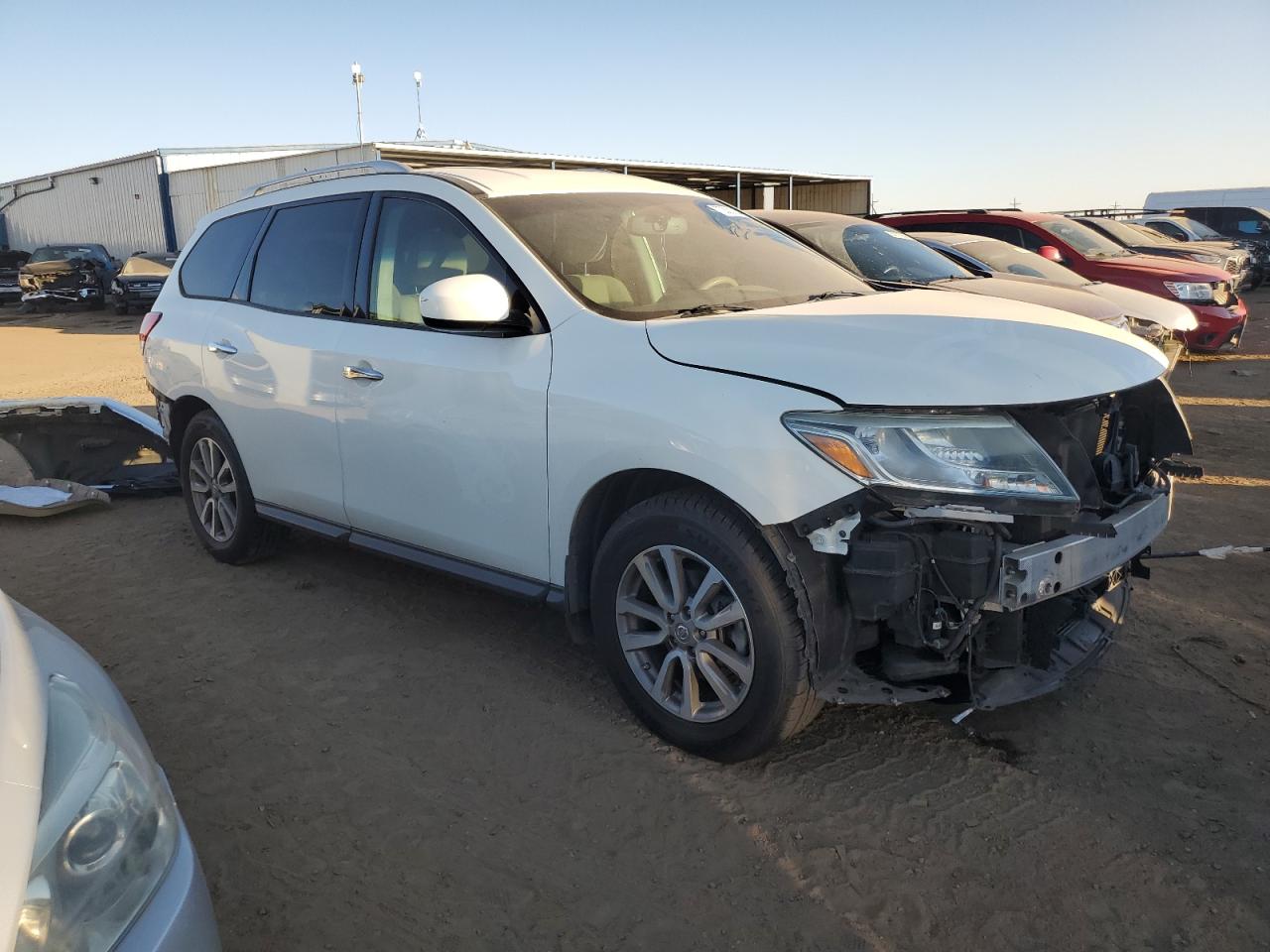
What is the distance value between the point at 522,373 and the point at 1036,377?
5.32 feet

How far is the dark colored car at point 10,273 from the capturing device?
26.5 meters

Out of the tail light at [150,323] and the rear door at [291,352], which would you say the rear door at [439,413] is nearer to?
the rear door at [291,352]

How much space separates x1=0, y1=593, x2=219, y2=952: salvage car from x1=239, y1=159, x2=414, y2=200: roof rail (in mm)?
2783

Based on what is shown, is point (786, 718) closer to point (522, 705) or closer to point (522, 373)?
point (522, 705)

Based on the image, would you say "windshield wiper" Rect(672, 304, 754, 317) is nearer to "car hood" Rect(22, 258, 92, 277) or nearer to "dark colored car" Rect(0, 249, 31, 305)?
"car hood" Rect(22, 258, 92, 277)

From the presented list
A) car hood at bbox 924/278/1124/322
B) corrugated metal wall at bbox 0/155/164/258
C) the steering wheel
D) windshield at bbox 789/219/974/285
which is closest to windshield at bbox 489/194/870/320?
the steering wheel

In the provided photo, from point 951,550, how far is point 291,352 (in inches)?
117

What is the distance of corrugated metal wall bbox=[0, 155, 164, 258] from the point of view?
30266 mm

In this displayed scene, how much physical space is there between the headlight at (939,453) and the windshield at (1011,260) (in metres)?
6.96

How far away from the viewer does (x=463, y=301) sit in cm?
318

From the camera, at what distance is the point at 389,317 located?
12.8 ft

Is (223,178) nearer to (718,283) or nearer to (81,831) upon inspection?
(718,283)

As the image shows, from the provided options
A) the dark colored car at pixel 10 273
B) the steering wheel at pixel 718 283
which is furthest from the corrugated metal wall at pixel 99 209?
the steering wheel at pixel 718 283

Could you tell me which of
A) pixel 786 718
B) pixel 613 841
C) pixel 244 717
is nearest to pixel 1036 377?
pixel 786 718
